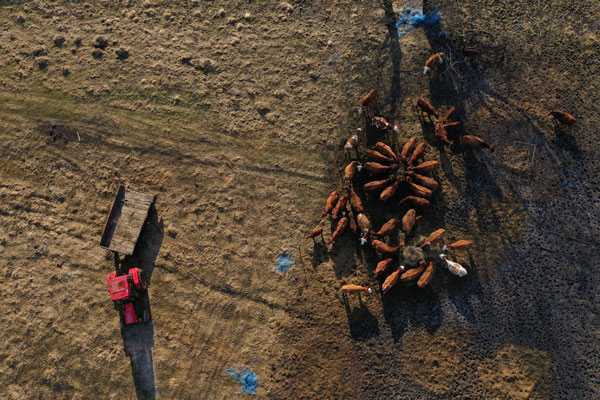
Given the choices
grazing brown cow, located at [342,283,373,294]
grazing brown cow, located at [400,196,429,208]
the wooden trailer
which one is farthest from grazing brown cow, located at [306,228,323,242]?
the wooden trailer

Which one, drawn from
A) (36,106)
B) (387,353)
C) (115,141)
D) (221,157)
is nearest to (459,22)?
(221,157)

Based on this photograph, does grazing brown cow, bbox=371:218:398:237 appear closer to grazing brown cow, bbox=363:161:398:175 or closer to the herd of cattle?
the herd of cattle

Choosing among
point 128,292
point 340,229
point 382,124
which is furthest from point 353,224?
point 128,292

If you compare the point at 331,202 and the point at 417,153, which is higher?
the point at 417,153

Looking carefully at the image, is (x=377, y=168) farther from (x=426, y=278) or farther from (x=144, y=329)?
(x=144, y=329)

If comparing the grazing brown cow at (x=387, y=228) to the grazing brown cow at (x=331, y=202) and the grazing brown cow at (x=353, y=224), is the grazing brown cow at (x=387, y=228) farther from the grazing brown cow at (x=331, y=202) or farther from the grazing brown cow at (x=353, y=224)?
the grazing brown cow at (x=331, y=202)

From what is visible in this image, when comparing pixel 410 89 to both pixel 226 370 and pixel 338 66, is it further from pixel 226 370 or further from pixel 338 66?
pixel 226 370
